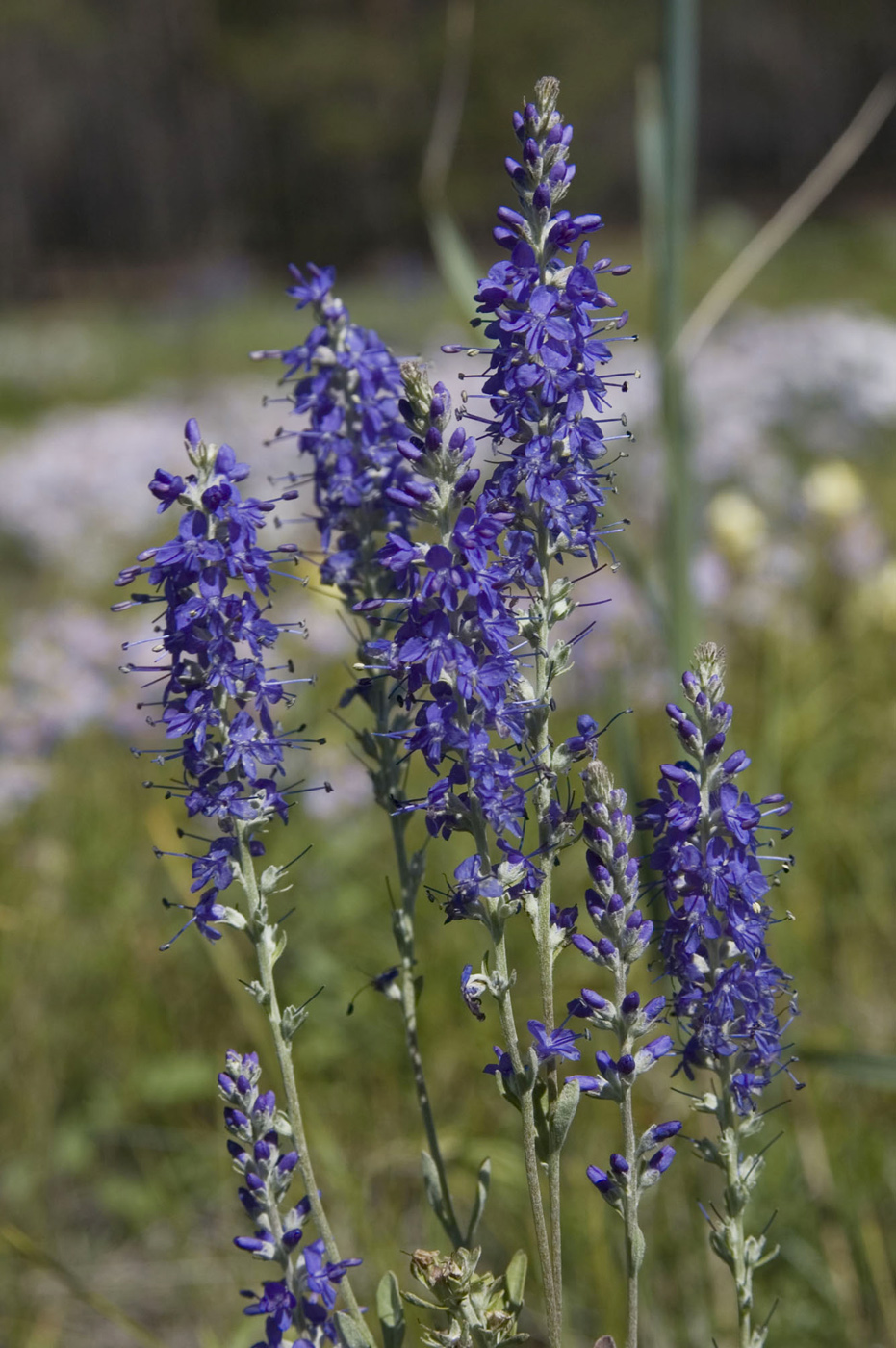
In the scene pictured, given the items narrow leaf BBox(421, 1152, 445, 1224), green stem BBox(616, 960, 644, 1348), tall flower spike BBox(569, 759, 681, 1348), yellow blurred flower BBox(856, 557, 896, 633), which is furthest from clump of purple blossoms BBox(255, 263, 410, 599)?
yellow blurred flower BBox(856, 557, 896, 633)

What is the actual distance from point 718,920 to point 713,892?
0.31 feet

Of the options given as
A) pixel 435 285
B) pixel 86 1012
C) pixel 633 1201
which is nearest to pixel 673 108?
pixel 633 1201

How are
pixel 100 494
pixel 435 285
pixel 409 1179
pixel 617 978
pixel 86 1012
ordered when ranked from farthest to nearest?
pixel 435 285
pixel 100 494
pixel 86 1012
pixel 409 1179
pixel 617 978

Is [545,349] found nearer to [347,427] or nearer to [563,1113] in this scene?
[347,427]

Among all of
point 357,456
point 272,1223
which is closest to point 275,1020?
point 272,1223

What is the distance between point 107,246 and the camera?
4722cm

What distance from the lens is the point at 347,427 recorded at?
212 centimetres

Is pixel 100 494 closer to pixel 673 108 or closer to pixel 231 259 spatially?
pixel 673 108

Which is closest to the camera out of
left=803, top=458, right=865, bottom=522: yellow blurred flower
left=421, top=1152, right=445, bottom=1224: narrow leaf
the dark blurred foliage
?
left=421, top=1152, right=445, bottom=1224: narrow leaf

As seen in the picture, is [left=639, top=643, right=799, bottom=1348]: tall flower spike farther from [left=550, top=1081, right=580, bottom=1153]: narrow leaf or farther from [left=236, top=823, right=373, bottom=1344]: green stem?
[left=236, top=823, right=373, bottom=1344]: green stem

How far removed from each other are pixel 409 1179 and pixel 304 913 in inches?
54.8

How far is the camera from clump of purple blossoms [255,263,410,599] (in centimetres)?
206

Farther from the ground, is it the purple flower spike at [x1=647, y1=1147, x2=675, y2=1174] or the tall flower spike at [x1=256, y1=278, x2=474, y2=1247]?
the tall flower spike at [x1=256, y1=278, x2=474, y2=1247]

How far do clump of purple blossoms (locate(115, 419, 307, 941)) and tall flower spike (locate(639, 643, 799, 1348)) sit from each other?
55 centimetres
